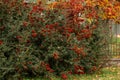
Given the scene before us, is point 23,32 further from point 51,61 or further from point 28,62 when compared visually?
point 51,61

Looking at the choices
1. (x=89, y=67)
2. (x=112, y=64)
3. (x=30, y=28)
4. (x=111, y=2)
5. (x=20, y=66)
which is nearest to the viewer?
→ (x=20, y=66)

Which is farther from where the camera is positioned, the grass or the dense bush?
the grass

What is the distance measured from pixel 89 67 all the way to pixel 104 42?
3.19 ft

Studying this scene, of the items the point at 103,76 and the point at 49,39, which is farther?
the point at 103,76

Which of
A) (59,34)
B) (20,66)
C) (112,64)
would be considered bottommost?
(112,64)

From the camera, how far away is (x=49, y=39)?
9688mm

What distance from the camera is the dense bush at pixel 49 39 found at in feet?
29.2

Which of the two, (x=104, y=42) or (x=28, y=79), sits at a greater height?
(x=104, y=42)

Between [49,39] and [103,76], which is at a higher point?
[49,39]

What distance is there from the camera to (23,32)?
9.09 metres

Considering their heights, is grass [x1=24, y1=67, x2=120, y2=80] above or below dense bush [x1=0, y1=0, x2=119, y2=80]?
below

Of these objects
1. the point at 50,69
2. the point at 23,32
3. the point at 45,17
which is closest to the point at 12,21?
the point at 23,32

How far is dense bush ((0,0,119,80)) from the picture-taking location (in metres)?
8.91

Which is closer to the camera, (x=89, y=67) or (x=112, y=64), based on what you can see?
(x=89, y=67)
